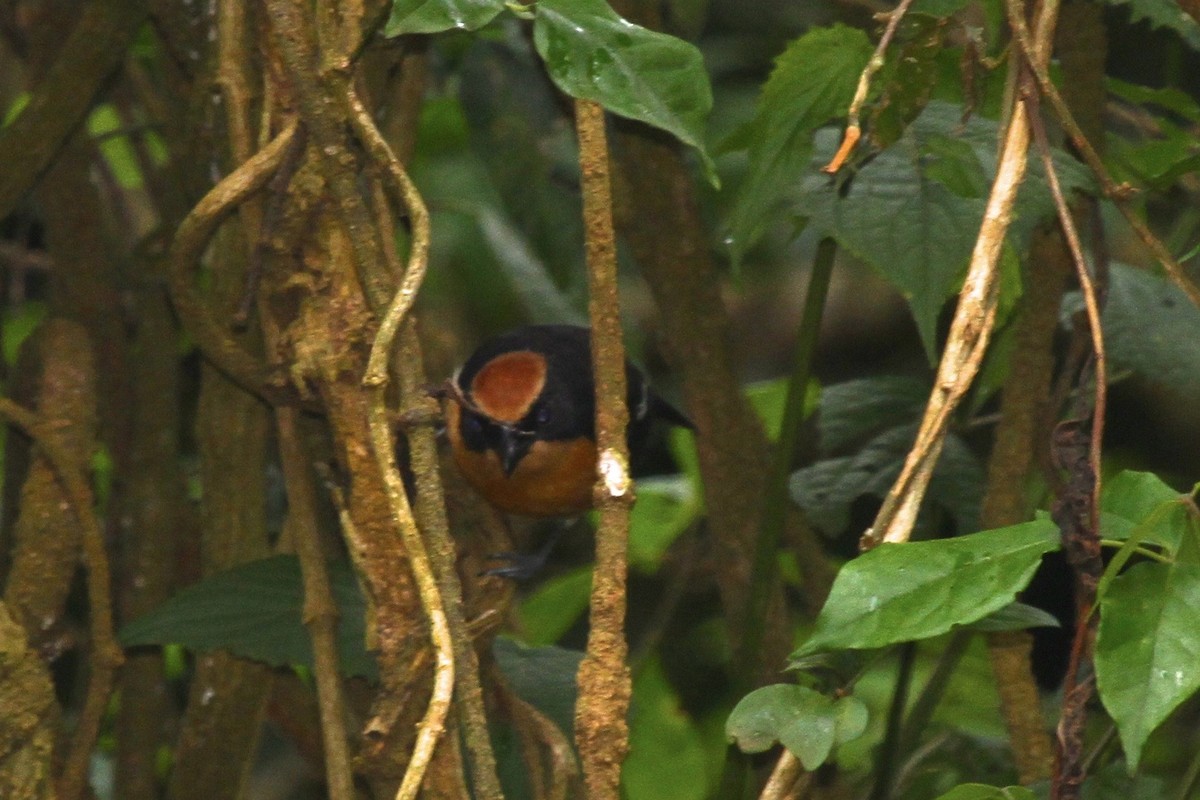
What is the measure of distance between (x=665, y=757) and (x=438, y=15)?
1.80 m

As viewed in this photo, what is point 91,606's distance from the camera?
74.4 inches

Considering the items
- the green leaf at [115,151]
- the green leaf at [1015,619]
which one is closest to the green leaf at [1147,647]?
the green leaf at [1015,619]

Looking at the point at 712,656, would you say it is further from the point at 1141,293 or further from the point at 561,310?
the point at 1141,293

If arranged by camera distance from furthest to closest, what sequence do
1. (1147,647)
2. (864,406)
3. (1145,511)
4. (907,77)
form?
(864,406) < (907,77) < (1145,511) < (1147,647)

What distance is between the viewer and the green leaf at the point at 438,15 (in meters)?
1.20

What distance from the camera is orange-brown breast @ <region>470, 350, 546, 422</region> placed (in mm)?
3047

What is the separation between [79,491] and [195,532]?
0.52 m

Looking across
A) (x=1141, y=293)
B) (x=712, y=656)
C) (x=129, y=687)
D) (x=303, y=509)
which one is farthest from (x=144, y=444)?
(x=1141, y=293)

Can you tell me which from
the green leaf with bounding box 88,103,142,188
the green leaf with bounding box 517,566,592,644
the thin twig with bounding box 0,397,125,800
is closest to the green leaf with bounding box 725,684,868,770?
the thin twig with bounding box 0,397,125,800

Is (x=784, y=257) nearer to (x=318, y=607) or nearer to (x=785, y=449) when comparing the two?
(x=785, y=449)

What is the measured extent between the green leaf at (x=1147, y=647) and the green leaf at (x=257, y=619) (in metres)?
0.93

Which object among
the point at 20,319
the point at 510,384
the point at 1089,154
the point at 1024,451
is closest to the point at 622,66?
the point at 1089,154

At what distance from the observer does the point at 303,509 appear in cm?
176

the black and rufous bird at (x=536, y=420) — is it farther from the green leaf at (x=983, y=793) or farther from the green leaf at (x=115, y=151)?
the green leaf at (x=983, y=793)
